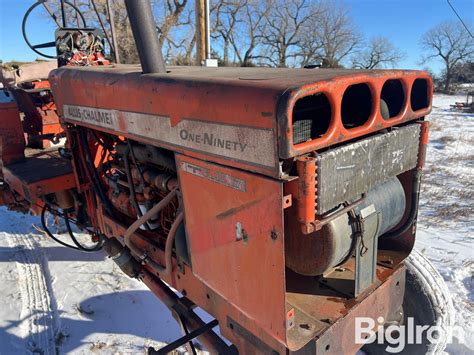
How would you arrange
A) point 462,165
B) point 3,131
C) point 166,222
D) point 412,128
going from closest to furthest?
point 412,128
point 166,222
point 3,131
point 462,165

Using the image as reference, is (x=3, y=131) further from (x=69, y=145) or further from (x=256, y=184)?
(x=256, y=184)

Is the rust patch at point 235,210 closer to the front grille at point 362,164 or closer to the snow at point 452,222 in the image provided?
the front grille at point 362,164

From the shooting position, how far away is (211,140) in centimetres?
148

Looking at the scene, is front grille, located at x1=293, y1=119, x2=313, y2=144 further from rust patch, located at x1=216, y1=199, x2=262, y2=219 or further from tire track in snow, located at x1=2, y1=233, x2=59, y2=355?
tire track in snow, located at x1=2, y1=233, x2=59, y2=355

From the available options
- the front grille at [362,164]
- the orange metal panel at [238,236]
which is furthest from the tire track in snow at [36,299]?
the front grille at [362,164]

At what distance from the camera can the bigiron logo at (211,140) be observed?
138 cm

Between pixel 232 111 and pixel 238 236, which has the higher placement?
pixel 232 111

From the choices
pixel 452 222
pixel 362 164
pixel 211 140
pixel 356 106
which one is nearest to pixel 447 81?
pixel 452 222

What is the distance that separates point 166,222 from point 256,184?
1050 mm

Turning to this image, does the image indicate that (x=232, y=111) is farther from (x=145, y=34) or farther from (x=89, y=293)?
(x=89, y=293)

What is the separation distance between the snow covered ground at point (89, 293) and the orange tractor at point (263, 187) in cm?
98

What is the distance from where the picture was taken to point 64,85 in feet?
8.46

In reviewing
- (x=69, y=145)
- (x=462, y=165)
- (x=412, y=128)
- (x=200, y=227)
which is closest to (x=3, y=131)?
(x=69, y=145)

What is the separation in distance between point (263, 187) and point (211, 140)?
284mm
